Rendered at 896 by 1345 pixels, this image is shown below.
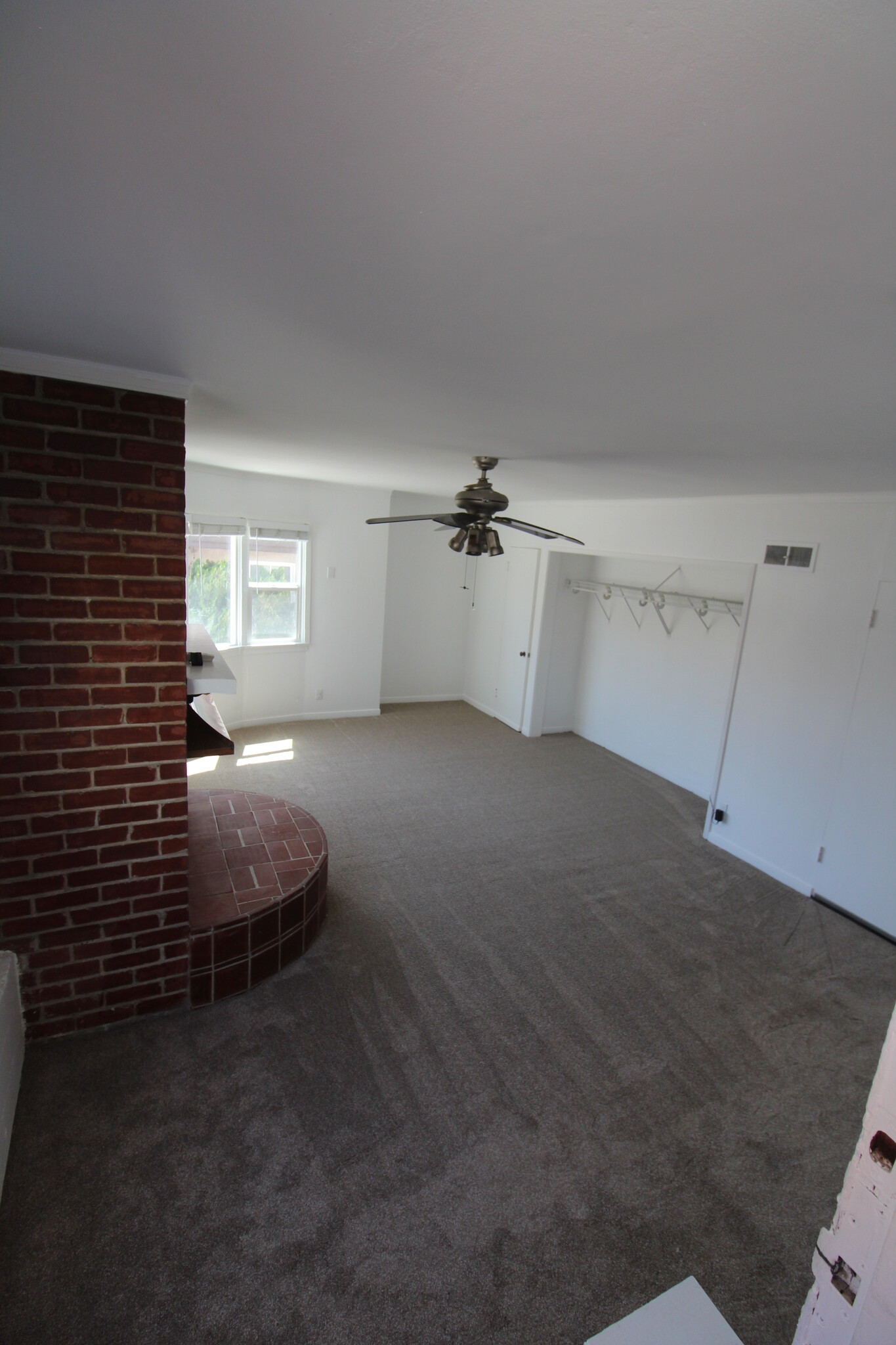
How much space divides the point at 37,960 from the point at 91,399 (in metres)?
2.02

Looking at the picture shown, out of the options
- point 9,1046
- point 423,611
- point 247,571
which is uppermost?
point 247,571

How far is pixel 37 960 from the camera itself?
90.8 inches

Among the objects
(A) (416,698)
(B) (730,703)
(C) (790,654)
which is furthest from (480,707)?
(C) (790,654)

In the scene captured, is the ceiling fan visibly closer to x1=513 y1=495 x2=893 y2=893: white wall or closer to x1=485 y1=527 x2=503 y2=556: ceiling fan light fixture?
x1=485 y1=527 x2=503 y2=556: ceiling fan light fixture

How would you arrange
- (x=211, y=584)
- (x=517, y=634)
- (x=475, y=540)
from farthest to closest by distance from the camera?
(x=517, y=634), (x=211, y=584), (x=475, y=540)

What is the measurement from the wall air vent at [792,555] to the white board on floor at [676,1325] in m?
3.73

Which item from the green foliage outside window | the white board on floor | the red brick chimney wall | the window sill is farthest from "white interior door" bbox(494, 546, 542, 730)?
the white board on floor

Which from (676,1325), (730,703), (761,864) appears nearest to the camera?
(676,1325)

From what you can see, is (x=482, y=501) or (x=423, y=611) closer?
(x=482, y=501)

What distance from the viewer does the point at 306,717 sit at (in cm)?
662

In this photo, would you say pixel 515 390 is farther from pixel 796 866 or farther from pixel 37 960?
pixel 796 866

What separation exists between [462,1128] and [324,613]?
493 centimetres

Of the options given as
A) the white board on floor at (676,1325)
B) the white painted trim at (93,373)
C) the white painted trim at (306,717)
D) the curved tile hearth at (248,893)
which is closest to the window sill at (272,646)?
the white painted trim at (306,717)

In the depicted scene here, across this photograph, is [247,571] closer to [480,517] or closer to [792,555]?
[480,517]
